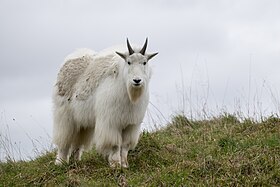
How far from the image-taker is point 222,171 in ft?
23.0

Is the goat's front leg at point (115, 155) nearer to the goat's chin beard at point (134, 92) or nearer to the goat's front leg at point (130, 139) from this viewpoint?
the goat's front leg at point (130, 139)

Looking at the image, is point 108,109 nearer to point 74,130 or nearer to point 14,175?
point 74,130

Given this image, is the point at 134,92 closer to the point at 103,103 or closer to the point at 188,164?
the point at 103,103

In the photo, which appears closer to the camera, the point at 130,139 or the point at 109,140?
the point at 109,140

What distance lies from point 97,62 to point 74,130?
3.73 ft

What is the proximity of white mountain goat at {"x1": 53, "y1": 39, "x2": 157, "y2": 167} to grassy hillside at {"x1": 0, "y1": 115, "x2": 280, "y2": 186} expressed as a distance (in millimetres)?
291

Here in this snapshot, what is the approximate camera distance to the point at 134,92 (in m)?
8.04

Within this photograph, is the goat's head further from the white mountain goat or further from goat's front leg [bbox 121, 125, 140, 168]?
goat's front leg [bbox 121, 125, 140, 168]

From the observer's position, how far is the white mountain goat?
26.8ft

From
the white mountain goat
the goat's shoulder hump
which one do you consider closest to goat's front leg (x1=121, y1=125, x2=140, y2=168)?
the white mountain goat

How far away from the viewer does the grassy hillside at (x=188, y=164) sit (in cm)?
691

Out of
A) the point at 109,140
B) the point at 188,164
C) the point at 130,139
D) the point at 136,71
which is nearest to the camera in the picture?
the point at 188,164

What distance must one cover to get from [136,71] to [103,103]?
76cm

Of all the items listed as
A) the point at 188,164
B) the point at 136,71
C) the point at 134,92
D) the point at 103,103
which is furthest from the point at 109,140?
the point at 188,164
